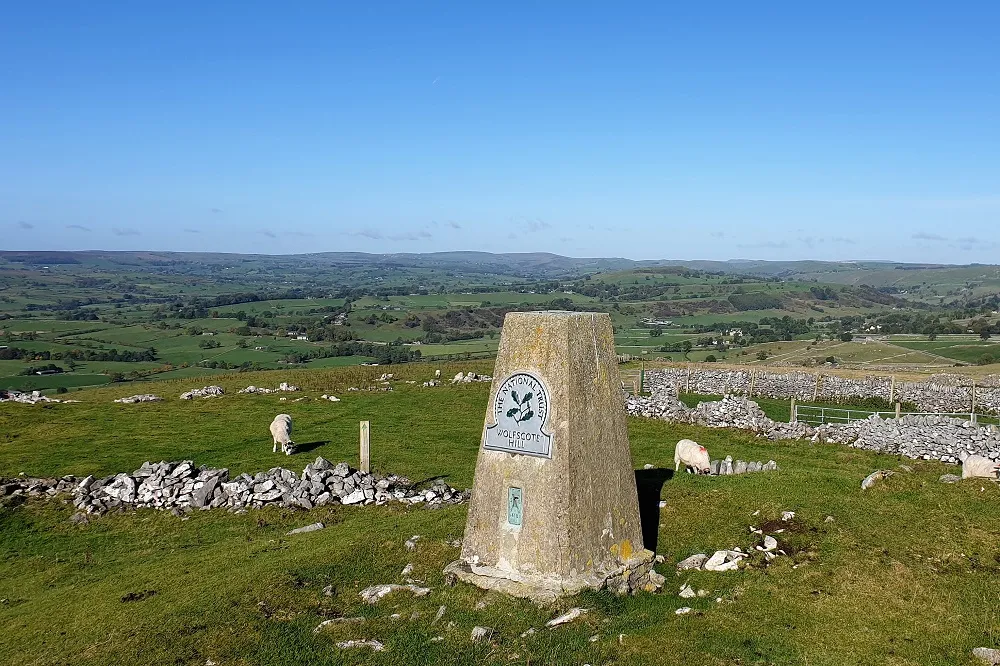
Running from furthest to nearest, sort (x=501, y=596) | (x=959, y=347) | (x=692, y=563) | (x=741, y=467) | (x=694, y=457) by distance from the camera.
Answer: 1. (x=959, y=347)
2. (x=694, y=457)
3. (x=741, y=467)
4. (x=692, y=563)
5. (x=501, y=596)

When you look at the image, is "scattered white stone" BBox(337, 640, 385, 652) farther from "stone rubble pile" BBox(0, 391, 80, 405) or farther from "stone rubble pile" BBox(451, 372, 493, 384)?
"stone rubble pile" BBox(0, 391, 80, 405)

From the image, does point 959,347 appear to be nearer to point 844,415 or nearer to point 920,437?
point 844,415

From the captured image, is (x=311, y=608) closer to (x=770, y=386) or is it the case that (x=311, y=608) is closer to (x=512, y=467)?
(x=512, y=467)

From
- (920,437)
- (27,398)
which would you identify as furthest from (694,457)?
(27,398)

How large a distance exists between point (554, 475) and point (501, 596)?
2.01 metres

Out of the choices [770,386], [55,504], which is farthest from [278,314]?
[55,504]

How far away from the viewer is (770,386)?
4369 cm

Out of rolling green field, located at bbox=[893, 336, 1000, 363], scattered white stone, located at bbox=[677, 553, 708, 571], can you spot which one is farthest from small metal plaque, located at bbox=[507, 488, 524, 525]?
rolling green field, located at bbox=[893, 336, 1000, 363]

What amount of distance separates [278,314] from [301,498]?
5257 inches

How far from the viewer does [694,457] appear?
19938 mm

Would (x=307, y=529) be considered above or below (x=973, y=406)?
above

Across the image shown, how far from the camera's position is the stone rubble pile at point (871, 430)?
2472 cm

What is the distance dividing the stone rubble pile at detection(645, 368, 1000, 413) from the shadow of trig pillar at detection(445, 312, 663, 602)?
3055 centimetres

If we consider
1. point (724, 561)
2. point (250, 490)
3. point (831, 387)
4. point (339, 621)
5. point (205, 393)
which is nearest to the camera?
point (339, 621)
